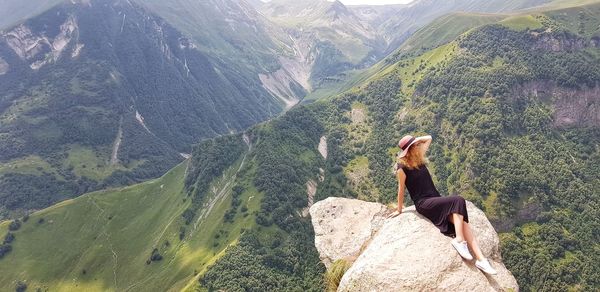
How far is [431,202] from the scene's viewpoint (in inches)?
957

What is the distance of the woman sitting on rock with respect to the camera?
22391 mm

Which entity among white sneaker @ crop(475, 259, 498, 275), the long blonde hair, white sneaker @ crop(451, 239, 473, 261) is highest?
the long blonde hair

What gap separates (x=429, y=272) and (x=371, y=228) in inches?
375

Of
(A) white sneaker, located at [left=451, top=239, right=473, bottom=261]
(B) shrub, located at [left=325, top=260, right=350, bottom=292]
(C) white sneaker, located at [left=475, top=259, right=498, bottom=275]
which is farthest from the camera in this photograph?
(B) shrub, located at [left=325, top=260, right=350, bottom=292]

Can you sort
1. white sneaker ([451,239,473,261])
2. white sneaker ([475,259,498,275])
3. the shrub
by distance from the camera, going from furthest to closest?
the shrub, white sneaker ([451,239,473,261]), white sneaker ([475,259,498,275])

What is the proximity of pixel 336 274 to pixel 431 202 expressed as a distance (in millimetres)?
7379

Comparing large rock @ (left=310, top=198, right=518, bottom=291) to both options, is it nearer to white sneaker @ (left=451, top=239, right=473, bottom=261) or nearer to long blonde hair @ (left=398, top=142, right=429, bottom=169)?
white sneaker @ (left=451, top=239, right=473, bottom=261)

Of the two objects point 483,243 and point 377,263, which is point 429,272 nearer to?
point 377,263

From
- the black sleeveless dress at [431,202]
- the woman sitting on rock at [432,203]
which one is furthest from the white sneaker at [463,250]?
the black sleeveless dress at [431,202]

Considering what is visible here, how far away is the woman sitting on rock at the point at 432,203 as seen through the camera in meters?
22.4

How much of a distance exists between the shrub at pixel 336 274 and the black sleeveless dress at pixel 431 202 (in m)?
5.88

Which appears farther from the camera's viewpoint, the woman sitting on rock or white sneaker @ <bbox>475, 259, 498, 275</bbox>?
the woman sitting on rock

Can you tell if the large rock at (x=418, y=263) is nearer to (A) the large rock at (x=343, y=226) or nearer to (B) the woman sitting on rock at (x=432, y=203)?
(B) the woman sitting on rock at (x=432, y=203)

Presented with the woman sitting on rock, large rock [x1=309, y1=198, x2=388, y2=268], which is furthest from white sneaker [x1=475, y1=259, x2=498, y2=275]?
large rock [x1=309, y1=198, x2=388, y2=268]
